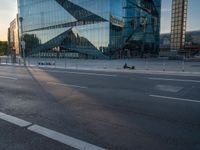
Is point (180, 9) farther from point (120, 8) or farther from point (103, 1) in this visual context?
point (103, 1)

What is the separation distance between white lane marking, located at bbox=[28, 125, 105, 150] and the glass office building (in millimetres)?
36959

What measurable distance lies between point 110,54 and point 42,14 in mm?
28868

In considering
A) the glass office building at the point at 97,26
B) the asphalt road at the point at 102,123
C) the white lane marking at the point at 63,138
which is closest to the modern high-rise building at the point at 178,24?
the glass office building at the point at 97,26

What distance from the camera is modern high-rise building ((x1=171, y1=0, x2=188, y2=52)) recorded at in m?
47.8

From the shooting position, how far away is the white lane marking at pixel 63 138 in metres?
3.90

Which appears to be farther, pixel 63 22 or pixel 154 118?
pixel 63 22

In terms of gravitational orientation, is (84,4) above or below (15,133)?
above

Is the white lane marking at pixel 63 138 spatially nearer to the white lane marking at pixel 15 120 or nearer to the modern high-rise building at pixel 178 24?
the white lane marking at pixel 15 120

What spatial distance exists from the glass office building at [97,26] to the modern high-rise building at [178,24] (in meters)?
4.10

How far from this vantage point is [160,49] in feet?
170

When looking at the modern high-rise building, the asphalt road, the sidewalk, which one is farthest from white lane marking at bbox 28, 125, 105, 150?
the modern high-rise building

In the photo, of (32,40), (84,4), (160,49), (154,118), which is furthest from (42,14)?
(154,118)

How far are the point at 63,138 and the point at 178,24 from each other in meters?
50.9

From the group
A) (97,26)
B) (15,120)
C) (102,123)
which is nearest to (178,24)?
(97,26)
